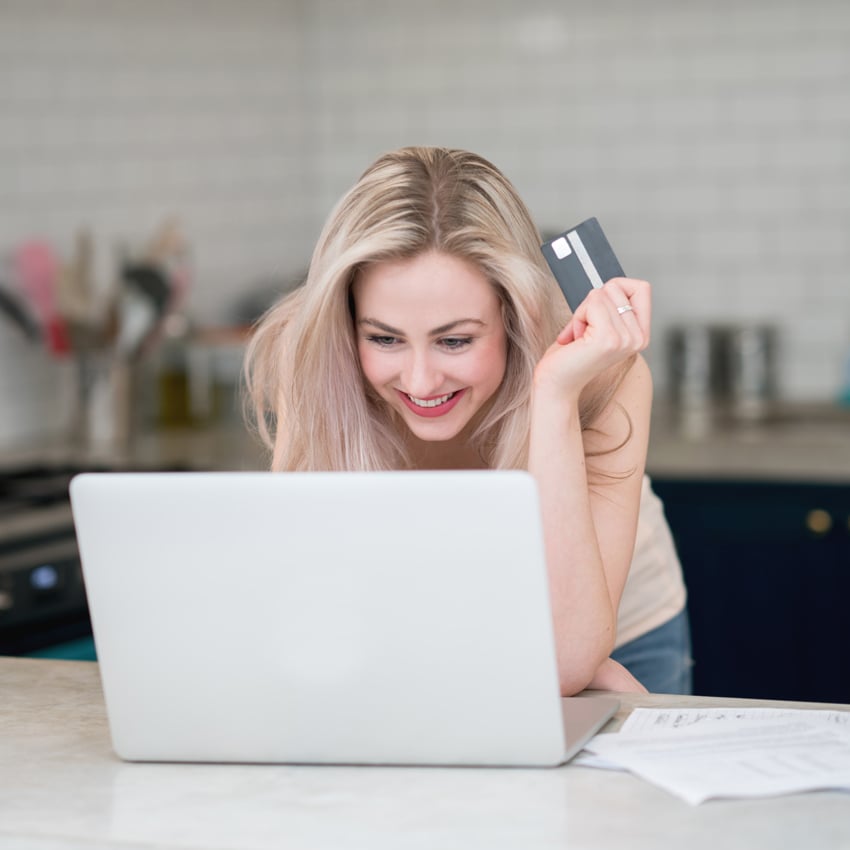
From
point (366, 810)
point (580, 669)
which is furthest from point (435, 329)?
point (366, 810)

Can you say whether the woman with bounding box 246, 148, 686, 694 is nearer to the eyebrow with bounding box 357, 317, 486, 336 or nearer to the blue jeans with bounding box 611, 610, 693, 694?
the eyebrow with bounding box 357, 317, 486, 336

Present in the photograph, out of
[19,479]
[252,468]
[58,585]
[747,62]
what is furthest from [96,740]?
[747,62]

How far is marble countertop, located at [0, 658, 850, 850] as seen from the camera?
1.04m

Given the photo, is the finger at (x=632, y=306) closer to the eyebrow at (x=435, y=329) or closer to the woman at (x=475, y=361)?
the woman at (x=475, y=361)

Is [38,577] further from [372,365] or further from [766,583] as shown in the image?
[766,583]

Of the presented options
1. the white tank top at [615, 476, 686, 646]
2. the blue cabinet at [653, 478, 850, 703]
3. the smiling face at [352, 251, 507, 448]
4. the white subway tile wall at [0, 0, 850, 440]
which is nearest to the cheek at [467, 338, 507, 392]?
the smiling face at [352, 251, 507, 448]

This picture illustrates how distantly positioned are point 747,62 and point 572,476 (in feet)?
8.50

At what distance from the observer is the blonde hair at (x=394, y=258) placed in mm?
1710

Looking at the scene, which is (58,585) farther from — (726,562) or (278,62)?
(278,62)

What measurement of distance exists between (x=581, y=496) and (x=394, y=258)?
0.39m

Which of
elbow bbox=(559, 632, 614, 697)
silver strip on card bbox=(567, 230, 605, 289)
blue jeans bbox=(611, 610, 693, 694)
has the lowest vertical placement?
blue jeans bbox=(611, 610, 693, 694)

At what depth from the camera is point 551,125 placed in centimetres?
399

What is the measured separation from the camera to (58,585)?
2.50 meters

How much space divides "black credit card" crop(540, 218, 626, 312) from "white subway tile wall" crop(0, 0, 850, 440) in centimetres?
207
